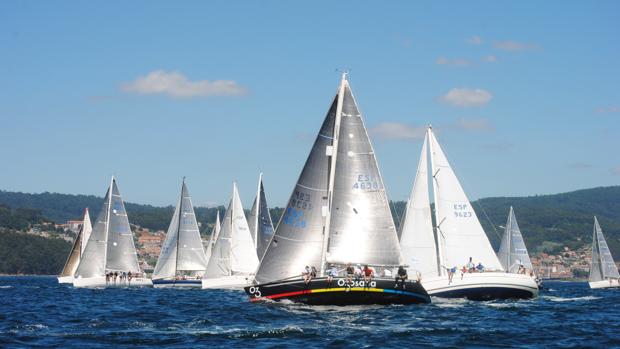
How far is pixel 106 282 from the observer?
92812mm

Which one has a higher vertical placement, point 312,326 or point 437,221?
point 437,221

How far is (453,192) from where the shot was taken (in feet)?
189

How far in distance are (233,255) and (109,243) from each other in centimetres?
1394

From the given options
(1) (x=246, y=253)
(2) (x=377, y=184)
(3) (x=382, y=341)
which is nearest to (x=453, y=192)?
(2) (x=377, y=184)

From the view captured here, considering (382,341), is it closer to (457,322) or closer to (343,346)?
(343,346)

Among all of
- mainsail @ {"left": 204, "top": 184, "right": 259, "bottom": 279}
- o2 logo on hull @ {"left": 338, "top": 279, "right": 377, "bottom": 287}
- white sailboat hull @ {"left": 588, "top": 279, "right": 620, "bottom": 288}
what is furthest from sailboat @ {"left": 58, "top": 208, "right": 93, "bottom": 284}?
o2 logo on hull @ {"left": 338, "top": 279, "right": 377, "bottom": 287}

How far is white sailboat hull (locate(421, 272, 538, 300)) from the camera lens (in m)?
54.1

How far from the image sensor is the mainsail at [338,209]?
46.3 m

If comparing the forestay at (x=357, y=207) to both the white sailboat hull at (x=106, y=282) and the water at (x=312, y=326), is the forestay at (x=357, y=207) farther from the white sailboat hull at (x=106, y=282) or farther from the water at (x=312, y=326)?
the white sailboat hull at (x=106, y=282)

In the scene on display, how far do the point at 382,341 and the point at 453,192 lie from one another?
25742mm

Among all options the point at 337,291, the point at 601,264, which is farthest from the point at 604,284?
the point at 337,291

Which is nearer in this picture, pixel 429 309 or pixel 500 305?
pixel 429 309

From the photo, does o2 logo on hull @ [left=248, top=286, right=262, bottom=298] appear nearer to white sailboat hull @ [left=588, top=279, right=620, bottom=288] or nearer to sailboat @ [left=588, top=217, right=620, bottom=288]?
white sailboat hull @ [left=588, top=279, right=620, bottom=288]

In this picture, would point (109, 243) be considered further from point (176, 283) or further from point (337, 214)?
point (337, 214)
